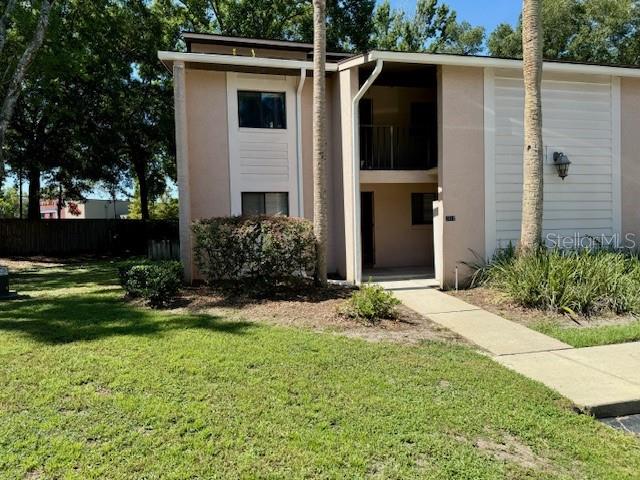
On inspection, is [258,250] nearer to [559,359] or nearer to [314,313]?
[314,313]

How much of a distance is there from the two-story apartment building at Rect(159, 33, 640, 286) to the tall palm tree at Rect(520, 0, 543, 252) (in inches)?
55.7

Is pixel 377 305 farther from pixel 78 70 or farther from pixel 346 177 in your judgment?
pixel 78 70

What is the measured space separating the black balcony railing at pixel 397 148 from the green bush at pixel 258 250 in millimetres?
4243

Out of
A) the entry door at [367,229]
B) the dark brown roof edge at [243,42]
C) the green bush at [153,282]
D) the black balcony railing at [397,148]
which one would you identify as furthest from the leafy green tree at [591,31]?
the green bush at [153,282]

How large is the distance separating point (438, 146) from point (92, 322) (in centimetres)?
790

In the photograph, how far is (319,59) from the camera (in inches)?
365

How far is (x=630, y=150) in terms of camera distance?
11773 millimetres

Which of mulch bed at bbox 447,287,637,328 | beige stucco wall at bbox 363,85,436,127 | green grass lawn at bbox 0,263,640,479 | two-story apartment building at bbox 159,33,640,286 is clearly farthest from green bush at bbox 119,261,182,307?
beige stucco wall at bbox 363,85,436,127

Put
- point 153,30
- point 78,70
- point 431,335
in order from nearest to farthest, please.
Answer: point 431,335
point 78,70
point 153,30

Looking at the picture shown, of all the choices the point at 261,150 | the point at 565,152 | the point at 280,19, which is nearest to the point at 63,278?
the point at 261,150

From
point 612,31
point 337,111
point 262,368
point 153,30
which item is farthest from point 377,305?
point 612,31

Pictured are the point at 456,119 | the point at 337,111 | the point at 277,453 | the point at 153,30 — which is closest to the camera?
the point at 277,453

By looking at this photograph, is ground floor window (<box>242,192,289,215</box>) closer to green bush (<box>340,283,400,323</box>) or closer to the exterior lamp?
green bush (<box>340,283,400,323</box>)

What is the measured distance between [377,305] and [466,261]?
13.6 feet
